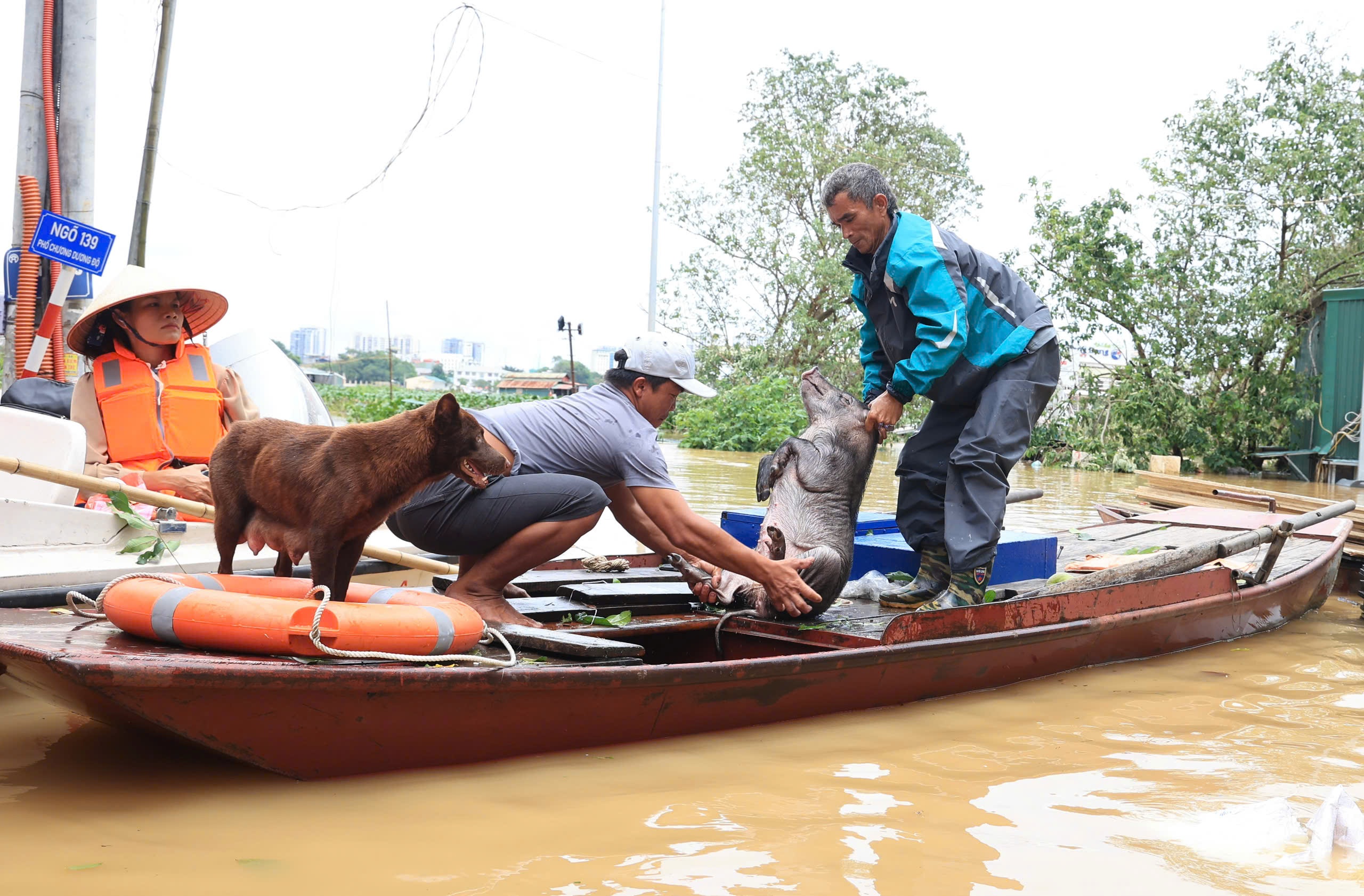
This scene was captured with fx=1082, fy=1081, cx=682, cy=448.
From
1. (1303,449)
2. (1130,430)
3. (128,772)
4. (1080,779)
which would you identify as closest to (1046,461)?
(1130,430)

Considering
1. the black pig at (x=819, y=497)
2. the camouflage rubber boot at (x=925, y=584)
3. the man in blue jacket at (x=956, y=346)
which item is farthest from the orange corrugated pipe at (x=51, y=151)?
the camouflage rubber boot at (x=925, y=584)

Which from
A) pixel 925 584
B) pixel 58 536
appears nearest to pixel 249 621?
pixel 58 536

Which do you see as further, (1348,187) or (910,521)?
(1348,187)

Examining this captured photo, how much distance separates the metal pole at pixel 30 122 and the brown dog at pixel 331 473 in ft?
14.4

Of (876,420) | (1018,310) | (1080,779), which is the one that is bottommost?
(1080,779)

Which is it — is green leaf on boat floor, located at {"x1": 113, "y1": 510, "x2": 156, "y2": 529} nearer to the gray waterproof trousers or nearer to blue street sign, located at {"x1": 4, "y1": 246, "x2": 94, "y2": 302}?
blue street sign, located at {"x1": 4, "y1": 246, "x2": 94, "y2": 302}

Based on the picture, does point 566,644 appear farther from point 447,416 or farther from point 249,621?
point 249,621

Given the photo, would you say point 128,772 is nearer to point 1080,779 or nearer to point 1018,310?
point 1080,779

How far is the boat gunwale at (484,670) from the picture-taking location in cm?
264

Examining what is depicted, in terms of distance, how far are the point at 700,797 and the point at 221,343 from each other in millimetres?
5083

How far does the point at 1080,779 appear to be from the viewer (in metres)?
3.64

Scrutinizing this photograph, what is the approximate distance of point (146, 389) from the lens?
17.1 ft

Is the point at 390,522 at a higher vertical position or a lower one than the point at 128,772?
higher

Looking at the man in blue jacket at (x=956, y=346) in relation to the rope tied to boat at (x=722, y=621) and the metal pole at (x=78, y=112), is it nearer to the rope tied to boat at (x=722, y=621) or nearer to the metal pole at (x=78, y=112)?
the rope tied to boat at (x=722, y=621)
